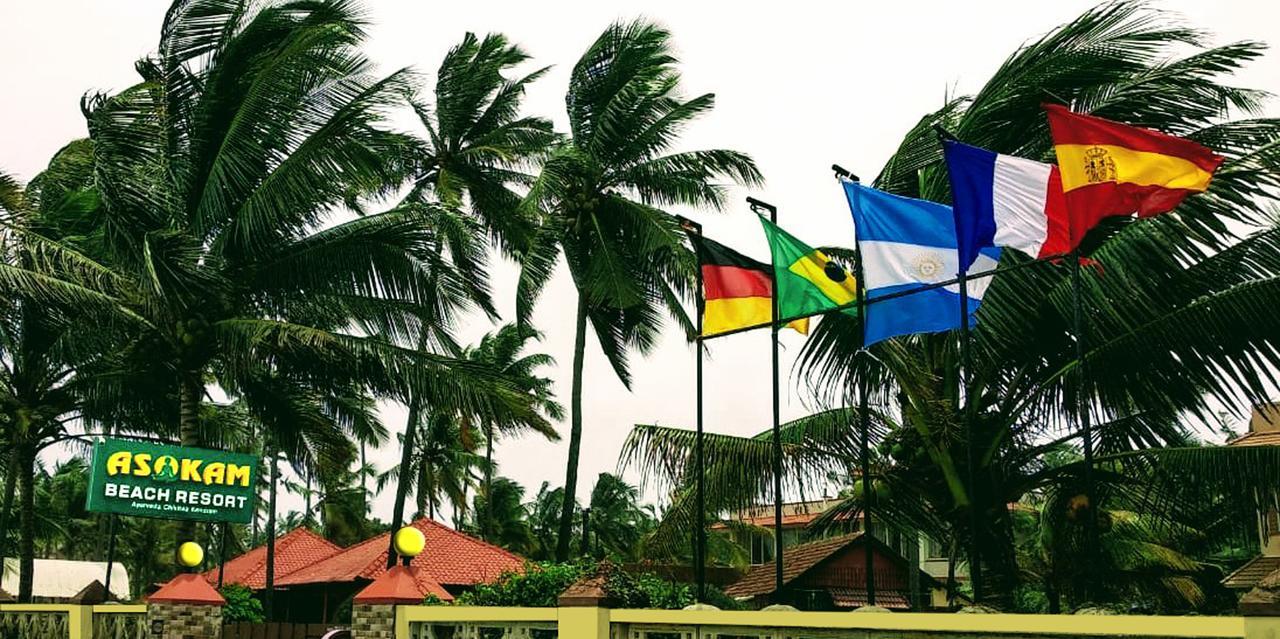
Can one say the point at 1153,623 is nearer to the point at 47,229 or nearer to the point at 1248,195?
the point at 1248,195

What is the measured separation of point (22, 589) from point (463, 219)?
1031 cm

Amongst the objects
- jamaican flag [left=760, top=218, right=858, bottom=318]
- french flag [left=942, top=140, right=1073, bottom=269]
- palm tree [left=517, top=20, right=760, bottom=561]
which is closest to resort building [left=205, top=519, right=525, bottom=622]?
palm tree [left=517, top=20, right=760, bottom=561]

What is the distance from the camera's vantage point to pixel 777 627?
368 inches

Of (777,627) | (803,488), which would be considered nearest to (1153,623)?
(777,627)

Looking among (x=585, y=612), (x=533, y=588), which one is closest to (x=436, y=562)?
(x=533, y=588)

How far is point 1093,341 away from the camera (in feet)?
49.2

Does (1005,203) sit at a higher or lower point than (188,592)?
higher

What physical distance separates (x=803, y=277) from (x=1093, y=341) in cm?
349

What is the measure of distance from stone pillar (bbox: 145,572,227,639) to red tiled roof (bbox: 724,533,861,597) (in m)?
20.1

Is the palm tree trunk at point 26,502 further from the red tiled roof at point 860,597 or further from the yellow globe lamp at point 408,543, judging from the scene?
the red tiled roof at point 860,597

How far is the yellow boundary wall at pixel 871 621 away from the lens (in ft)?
22.8

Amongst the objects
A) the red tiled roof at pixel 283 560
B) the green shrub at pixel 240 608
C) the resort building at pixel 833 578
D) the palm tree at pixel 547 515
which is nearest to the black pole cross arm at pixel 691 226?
the green shrub at pixel 240 608

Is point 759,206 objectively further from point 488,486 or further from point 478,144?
point 488,486

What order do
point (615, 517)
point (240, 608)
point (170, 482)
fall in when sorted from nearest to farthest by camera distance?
point (170, 482) → point (240, 608) → point (615, 517)
